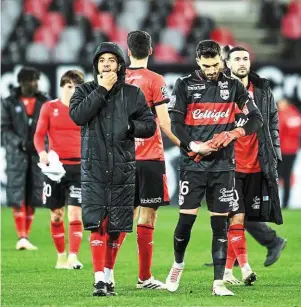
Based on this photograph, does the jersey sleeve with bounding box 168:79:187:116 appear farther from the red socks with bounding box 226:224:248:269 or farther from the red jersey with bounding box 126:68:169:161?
the red socks with bounding box 226:224:248:269

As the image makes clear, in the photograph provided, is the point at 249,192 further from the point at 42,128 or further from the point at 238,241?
the point at 42,128

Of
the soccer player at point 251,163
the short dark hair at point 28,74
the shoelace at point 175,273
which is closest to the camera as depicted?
the shoelace at point 175,273

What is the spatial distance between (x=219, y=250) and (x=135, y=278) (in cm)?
169

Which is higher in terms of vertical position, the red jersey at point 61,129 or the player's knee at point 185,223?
the red jersey at point 61,129

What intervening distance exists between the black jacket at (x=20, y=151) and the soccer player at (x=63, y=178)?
2.47 metres

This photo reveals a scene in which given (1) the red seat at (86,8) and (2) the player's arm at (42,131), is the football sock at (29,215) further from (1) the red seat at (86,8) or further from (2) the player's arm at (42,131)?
(1) the red seat at (86,8)

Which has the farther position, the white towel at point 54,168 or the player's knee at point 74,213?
the player's knee at point 74,213

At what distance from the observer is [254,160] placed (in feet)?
38.5

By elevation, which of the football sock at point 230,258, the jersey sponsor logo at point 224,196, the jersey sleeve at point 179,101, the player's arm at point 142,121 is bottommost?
the football sock at point 230,258

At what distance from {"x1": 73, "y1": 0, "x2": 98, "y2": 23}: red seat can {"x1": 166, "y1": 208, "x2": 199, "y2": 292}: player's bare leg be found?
17678mm

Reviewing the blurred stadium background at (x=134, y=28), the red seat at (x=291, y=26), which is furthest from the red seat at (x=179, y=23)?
the red seat at (x=291, y=26)

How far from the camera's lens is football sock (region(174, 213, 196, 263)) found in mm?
10445

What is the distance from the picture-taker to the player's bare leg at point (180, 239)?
34.2 ft

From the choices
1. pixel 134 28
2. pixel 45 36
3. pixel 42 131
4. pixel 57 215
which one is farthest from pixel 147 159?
pixel 134 28
